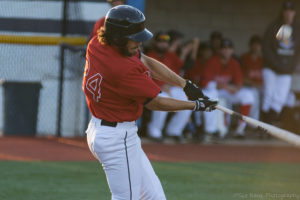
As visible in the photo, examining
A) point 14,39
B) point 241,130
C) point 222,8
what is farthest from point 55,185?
point 222,8

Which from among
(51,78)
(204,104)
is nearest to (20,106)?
(51,78)

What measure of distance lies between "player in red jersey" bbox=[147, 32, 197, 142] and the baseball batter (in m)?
4.81

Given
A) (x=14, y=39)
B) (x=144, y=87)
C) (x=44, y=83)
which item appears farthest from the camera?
(x=44, y=83)

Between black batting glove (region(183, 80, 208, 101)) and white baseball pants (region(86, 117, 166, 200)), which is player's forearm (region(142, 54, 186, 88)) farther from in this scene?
white baseball pants (region(86, 117, 166, 200))

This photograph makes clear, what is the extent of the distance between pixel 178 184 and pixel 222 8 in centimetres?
574

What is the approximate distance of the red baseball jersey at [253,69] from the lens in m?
9.88

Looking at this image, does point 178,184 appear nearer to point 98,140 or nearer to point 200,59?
point 98,140

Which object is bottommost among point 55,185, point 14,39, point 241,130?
point 241,130

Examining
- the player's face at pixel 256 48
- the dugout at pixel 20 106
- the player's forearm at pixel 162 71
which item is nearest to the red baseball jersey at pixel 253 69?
the player's face at pixel 256 48

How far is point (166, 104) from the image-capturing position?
3709 millimetres

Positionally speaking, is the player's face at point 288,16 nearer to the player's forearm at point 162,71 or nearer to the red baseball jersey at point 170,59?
the red baseball jersey at point 170,59

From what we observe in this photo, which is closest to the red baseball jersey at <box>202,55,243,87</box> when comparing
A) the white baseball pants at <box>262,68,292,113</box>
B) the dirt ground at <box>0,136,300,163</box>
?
the white baseball pants at <box>262,68,292,113</box>

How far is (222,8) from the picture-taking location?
10.8 metres

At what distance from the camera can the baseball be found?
7.77m
